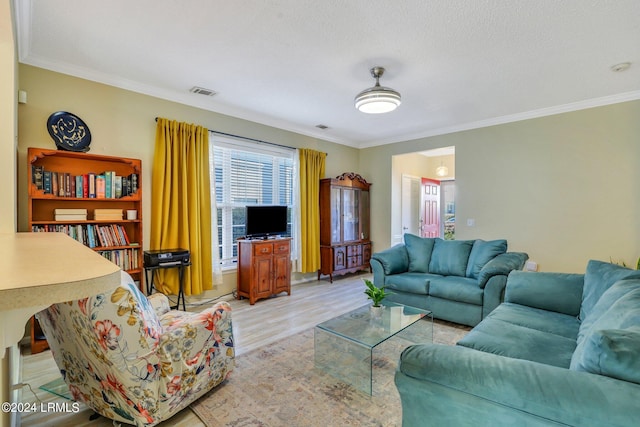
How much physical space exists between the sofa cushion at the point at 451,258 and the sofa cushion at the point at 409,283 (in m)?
0.23

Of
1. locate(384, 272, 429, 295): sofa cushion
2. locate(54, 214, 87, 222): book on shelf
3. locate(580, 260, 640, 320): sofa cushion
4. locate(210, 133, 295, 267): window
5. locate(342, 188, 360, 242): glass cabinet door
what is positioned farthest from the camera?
locate(342, 188, 360, 242): glass cabinet door

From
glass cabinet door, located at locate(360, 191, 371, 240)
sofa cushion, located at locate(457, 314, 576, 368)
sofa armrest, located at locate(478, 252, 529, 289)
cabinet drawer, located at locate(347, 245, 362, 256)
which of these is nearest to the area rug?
sofa cushion, located at locate(457, 314, 576, 368)

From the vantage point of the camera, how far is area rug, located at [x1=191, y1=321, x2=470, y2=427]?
1865 mm

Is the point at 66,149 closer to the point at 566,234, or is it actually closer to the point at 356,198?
the point at 356,198

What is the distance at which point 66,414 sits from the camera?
1923 mm

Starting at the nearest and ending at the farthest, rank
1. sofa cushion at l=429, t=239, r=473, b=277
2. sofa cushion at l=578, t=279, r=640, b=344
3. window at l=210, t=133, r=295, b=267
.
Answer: sofa cushion at l=578, t=279, r=640, b=344 < sofa cushion at l=429, t=239, r=473, b=277 < window at l=210, t=133, r=295, b=267

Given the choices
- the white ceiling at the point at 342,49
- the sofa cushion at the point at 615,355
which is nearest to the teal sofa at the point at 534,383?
the sofa cushion at the point at 615,355

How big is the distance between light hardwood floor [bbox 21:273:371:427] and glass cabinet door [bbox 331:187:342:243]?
32.1 inches

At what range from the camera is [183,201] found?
3775mm

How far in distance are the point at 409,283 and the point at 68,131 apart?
3955 millimetres

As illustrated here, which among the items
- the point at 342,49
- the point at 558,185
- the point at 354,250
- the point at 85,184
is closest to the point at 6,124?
the point at 85,184

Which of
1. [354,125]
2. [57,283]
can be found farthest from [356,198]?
[57,283]

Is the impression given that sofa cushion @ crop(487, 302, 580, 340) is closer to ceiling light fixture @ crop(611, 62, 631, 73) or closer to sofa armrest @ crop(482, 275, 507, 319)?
sofa armrest @ crop(482, 275, 507, 319)

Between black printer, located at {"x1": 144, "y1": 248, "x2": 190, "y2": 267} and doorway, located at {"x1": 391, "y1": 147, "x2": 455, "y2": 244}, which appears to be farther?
doorway, located at {"x1": 391, "y1": 147, "x2": 455, "y2": 244}
